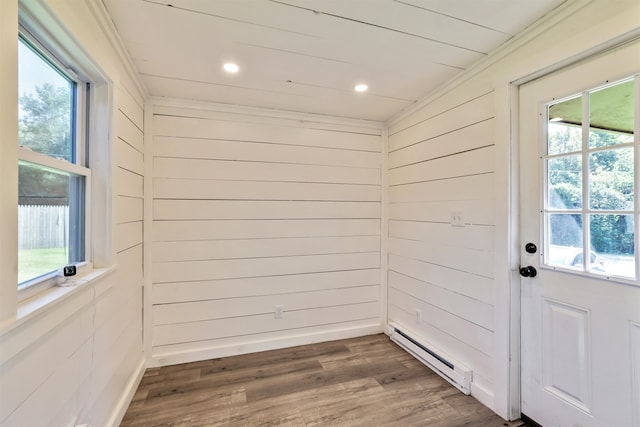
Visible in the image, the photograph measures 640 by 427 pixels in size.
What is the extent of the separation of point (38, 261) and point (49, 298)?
208mm

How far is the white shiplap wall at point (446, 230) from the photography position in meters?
1.89

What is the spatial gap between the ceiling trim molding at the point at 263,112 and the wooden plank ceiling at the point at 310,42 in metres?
0.11

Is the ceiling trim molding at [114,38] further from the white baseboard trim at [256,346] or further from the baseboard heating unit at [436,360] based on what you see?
the baseboard heating unit at [436,360]

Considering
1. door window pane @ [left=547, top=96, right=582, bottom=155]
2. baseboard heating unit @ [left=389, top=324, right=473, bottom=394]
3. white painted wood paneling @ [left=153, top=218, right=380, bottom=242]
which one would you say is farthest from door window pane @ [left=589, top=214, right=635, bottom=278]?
white painted wood paneling @ [left=153, top=218, right=380, bottom=242]

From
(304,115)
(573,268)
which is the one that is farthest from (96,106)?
(573,268)

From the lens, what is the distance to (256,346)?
2609 millimetres

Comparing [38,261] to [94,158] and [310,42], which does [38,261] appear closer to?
[94,158]

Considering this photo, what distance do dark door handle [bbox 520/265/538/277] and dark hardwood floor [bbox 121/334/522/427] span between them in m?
0.90

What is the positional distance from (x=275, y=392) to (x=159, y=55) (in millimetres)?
2374

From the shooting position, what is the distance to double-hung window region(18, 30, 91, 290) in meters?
1.04

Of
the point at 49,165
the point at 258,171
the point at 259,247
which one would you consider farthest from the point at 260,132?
the point at 49,165

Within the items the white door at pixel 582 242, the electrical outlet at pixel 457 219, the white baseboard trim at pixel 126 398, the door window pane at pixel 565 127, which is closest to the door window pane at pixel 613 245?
the white door at pixel 582 242

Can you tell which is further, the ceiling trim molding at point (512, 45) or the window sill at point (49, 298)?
the ceiling trim molding at point (512, 45)

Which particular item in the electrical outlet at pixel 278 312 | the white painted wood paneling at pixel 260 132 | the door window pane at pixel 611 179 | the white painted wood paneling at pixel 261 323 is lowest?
the white painted wood paneling at pixel 261 323
